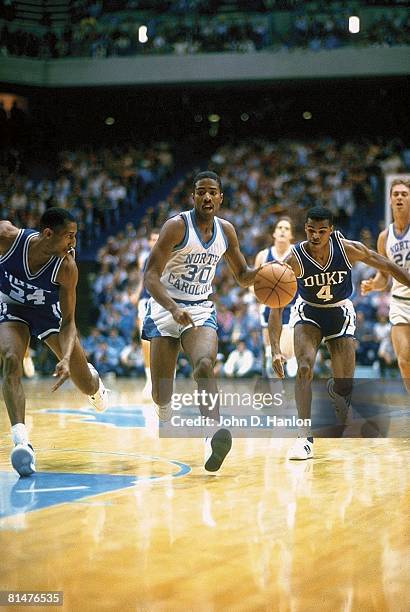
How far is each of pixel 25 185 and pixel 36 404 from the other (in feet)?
38.7

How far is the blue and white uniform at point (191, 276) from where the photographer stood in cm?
601

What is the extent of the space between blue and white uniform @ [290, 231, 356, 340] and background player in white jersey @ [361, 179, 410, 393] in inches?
44.3

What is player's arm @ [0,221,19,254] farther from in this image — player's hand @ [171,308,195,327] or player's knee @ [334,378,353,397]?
player's knee @ [334,378,353,397]

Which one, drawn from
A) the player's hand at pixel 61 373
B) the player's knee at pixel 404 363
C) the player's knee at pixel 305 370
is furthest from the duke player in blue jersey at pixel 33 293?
the player's knee at pixel 404 363

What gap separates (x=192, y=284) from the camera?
6105mm

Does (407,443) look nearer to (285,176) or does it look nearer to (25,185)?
(285,176)

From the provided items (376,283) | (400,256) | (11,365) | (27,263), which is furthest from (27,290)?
(400,256)

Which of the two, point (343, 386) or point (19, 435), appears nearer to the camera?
point (19, 435)

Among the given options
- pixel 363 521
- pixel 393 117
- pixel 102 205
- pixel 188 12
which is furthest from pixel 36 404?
pixel 393 117

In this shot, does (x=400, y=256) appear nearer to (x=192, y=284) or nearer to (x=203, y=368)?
(x=192, y=284)

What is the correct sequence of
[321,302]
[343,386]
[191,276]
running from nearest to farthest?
[191,276] → [321,302] → [343,386]

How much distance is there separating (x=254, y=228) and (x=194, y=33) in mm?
5434

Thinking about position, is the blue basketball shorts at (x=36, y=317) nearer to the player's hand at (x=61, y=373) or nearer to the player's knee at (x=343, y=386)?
the player's hand at (x=61, y=373)

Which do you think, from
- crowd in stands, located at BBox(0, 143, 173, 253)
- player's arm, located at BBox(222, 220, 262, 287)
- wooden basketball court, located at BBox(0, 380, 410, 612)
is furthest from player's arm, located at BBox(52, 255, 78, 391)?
crowd in stands, located at BBox(0, 143, 173, 253)
